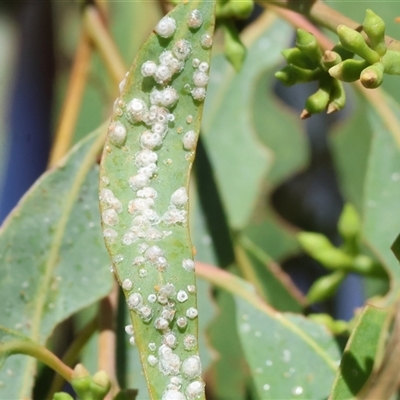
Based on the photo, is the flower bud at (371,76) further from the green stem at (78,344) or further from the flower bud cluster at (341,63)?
the green stem at (78,344)

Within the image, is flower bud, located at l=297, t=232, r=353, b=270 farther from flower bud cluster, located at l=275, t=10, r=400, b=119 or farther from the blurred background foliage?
flower bud cluster, located at l=275, t=10, r=400, b=119

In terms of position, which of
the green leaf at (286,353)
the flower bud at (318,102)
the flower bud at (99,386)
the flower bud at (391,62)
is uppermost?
the flower bud at (391,62)

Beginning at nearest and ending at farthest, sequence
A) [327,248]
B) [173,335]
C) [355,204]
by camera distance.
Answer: [173,335], [327,248], [355,204]

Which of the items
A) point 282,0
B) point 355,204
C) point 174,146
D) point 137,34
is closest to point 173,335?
point 174,146

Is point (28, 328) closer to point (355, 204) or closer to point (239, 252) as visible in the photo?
point (239, 252)

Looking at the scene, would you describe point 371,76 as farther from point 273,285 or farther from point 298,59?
point 273,285

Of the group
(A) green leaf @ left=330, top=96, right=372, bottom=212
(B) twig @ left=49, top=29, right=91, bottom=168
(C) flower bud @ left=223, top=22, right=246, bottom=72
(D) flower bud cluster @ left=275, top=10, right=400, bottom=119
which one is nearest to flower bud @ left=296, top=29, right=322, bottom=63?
(D) flower bud cluster @ left=275, top=10, right=400, bottom=119

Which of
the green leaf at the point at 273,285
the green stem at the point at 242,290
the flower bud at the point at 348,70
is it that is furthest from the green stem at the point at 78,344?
the flower bud at the point at 348,70
